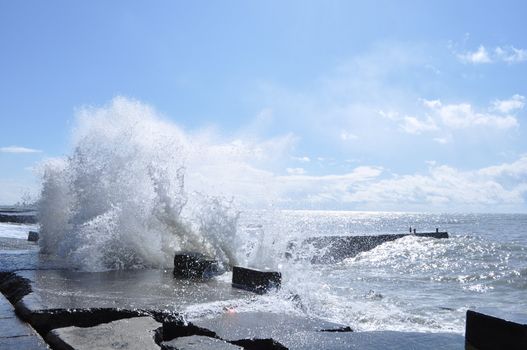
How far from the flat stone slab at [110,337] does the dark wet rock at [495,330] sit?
2.37m

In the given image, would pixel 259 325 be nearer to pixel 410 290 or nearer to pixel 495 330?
pixel 495 330

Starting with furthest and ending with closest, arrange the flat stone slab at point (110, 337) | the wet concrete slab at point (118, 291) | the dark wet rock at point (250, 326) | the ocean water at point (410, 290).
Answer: the ocean water at point (410, 290) → the wet concrete slab at point (118, 291) → the dark wet rock at point (250, 326) → the flat stone slab at point (110, 337)

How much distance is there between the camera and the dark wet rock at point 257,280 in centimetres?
536

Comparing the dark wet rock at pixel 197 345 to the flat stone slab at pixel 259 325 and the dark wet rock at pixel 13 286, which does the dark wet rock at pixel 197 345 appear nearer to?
the flat stone slab at pixel 259 325

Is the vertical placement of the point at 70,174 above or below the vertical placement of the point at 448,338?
above

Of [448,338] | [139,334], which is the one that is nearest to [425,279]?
[448,338]

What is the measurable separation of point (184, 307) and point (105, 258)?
137 inches

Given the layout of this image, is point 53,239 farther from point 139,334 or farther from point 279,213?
point 139,334

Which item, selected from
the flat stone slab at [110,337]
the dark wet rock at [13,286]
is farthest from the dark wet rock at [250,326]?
the dark wet rock at [13,286]

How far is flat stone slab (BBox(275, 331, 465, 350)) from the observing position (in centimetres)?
322

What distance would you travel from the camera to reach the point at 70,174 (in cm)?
1043

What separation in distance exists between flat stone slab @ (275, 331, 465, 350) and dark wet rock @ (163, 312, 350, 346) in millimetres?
172

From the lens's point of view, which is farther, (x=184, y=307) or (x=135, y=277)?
(x=135, y=277)

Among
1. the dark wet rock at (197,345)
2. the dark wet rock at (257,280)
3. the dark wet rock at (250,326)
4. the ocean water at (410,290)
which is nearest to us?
the dark wet rock at (197,345)
